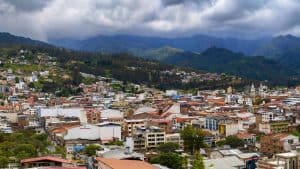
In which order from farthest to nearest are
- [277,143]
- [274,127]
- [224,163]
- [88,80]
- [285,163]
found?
[88,80], [274,127], [277,143], [224,163], [285,163]

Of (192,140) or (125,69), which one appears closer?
(192,140)

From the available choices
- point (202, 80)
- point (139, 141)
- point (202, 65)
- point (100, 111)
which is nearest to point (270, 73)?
point (202, 65)

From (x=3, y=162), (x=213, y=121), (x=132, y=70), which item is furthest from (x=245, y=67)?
(x=3, y=162)

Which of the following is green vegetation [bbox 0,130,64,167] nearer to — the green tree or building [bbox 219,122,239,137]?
the green tree

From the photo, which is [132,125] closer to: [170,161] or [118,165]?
[170,161]

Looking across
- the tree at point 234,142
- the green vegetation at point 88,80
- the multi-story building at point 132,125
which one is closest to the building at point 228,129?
the tree at point 234,142

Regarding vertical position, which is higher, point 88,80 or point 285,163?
Result: point 88,80

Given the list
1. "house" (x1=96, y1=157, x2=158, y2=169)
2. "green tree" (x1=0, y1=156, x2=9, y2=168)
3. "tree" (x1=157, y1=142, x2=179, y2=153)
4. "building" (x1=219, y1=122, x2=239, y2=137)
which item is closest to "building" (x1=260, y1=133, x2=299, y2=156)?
"tree" (x1=157, y1=142, x2=179, y2=153)

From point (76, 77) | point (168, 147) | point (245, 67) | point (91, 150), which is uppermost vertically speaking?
point (245, 67)

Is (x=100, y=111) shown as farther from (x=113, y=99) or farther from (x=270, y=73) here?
(x=270, y=73)
